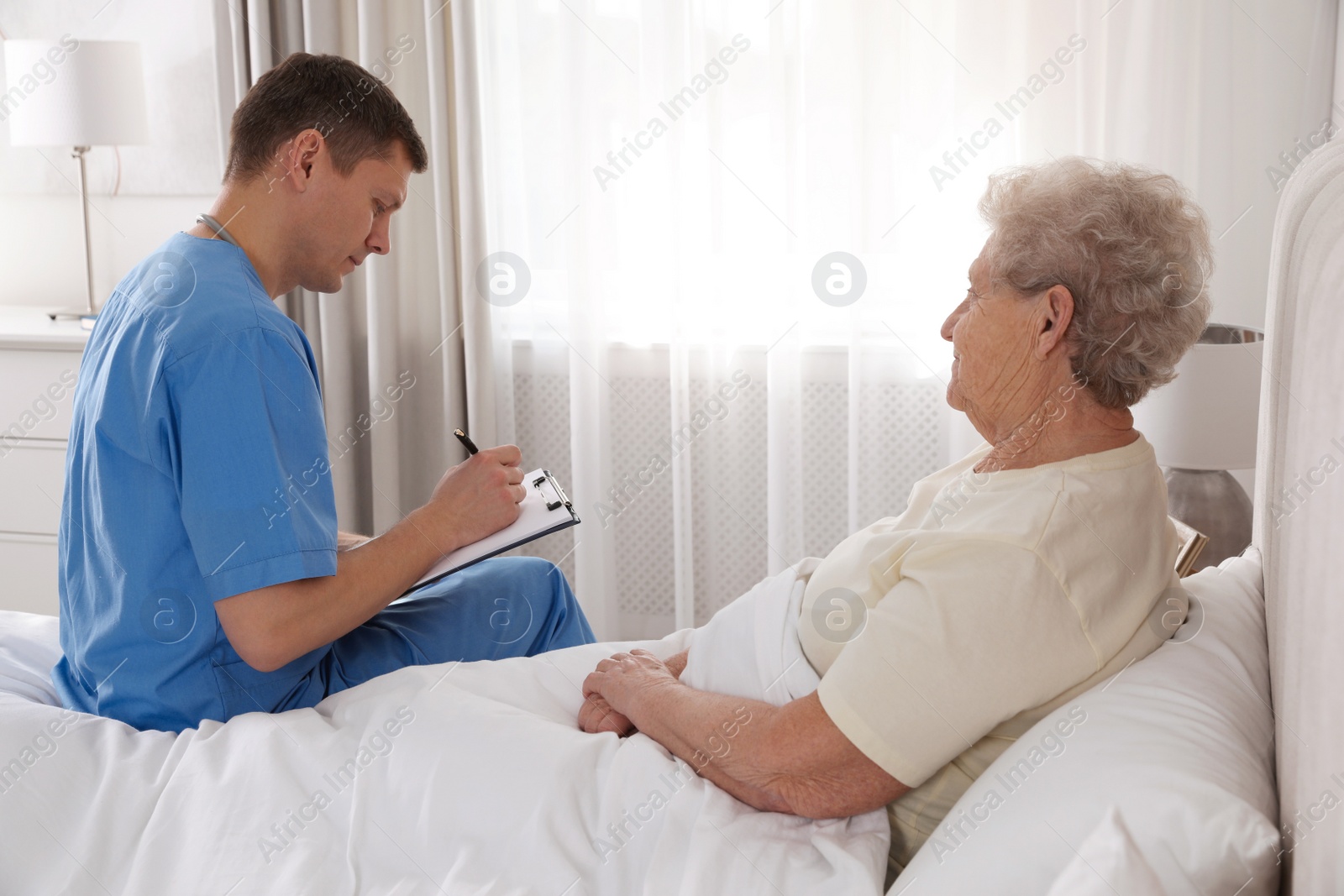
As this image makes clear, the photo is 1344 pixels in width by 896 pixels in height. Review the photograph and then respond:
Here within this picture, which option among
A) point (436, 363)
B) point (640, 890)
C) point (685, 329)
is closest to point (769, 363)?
point (685, 329)

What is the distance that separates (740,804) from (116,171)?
10.1ft

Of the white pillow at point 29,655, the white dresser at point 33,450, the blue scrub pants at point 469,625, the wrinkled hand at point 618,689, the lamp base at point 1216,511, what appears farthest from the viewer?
the white dresser at point 33,450

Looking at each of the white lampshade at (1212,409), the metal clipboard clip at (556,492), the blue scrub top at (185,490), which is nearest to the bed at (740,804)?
the blue scrub top at (185,490)

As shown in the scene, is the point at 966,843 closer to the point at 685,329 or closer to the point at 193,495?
the point at 193,495

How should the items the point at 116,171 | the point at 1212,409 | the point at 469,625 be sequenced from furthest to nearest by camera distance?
the point at 116,171 < the point at 1212,409 < the point at 469,625

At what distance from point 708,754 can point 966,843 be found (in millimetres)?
284

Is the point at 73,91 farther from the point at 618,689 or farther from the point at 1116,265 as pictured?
the point at 1116,265

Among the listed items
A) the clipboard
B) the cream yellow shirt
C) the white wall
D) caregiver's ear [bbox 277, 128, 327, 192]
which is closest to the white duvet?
the cream yellow shirt

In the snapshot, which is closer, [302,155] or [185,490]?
[185,490]

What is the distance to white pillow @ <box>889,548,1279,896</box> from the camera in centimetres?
74

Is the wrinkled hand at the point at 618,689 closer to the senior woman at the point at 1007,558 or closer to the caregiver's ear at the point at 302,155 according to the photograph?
the senior woman at the point at 1007,558

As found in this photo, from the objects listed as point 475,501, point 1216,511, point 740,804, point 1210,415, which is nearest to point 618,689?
point 740,804

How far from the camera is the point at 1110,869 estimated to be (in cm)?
72

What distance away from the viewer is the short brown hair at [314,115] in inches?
53.2
